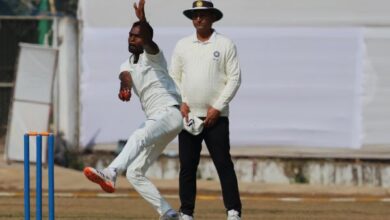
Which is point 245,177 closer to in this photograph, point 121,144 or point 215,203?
point 121,144

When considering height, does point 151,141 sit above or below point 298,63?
below

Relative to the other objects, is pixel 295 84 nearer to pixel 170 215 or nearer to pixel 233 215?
pixel 233 215

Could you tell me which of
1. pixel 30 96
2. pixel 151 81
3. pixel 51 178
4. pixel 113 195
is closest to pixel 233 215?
pixel 151 81

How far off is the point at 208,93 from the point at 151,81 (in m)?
0.68

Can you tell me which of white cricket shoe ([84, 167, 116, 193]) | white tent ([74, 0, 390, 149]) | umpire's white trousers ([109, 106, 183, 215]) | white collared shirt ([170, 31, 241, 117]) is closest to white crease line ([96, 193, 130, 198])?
white tent ([74, 0, 390, 149])

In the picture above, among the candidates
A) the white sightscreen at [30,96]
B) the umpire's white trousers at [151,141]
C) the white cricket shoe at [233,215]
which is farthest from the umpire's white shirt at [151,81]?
the white sightscreen at [30,96]

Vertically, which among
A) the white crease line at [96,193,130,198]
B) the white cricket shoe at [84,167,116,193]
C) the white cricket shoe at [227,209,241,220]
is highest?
the white cricket shoe at [84,167,116,193]

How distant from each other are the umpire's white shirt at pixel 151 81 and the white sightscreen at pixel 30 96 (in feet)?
26.8

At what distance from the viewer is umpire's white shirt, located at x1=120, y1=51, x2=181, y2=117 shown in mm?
10602

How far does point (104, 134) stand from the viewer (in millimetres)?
19062

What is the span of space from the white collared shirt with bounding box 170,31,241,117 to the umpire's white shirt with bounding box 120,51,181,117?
18.2 inches

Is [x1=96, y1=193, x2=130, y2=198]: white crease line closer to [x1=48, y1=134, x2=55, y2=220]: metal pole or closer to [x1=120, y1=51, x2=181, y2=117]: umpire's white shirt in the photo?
[x1=120, y1=51, x2=181, y2=117]: umpire's white shirt

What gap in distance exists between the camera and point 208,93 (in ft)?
36.4

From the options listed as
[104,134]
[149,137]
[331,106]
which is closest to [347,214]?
[149,137]
